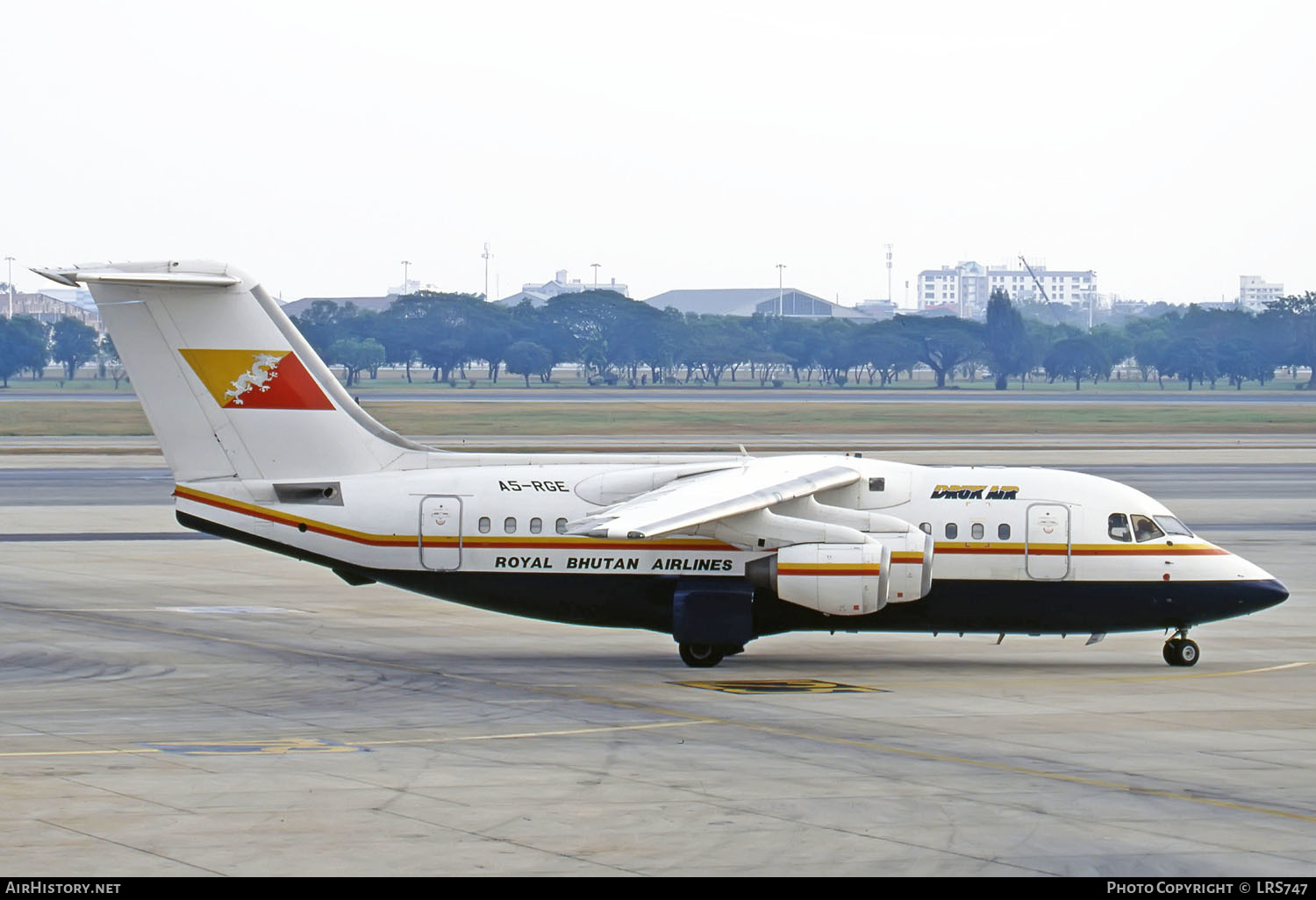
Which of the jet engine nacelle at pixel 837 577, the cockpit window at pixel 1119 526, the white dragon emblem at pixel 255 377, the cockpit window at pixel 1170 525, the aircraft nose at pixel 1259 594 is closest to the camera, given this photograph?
Answer: the jet engine nacelle at pixel 837 577

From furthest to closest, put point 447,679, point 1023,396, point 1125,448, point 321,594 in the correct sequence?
point 1023,396, point 1125,448, point 321,594, point 447,679

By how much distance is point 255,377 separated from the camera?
27062mm

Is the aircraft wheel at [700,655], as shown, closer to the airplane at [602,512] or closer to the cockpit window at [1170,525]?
the airplane at [602,512]

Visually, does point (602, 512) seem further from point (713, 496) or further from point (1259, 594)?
point (1259, 594)

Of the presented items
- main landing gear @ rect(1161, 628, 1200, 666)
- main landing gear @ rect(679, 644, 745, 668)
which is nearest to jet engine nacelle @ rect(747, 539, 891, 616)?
main landing gear @ rect(679, 644, 745, 668)

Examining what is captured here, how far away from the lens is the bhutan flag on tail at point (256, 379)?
26.9 metres

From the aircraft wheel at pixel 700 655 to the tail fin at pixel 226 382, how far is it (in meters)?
5.75

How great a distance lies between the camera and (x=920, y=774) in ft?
60.0

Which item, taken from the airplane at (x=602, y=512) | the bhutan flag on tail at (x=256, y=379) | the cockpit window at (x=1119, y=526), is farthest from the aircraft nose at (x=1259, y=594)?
the bhutan flag on tail at (x=256, y=379)

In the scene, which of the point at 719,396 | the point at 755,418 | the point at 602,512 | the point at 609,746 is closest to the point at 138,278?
the point at 602,512

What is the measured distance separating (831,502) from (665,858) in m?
12.8
